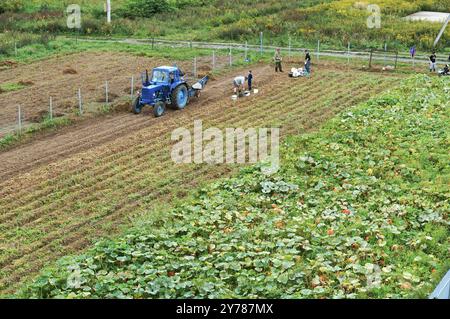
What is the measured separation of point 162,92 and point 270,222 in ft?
42.6

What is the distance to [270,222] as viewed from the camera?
54.7 ft

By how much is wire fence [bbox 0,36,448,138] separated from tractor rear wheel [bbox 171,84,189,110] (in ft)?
7.85

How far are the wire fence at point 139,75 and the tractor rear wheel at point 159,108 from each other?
2.39 m

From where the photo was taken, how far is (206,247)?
15344 millimetres

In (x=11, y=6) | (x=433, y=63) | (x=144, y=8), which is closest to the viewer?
(x=433, y=63)

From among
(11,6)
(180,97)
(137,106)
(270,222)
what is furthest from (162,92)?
(11,6)

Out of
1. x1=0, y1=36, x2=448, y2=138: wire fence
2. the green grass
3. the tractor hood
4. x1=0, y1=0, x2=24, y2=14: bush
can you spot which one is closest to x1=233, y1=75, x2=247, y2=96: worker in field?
the tractor hood

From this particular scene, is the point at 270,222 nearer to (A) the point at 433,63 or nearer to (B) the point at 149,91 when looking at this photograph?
(B) the point at 149,91

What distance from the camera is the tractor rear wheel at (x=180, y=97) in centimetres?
2862

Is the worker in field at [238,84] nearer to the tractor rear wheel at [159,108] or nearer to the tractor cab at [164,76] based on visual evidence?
the tractor cab at [164,76]

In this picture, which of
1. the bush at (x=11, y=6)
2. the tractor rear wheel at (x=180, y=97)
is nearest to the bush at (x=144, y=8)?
the bush at (x=11, y=6)

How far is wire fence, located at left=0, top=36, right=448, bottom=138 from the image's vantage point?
92.6 ft

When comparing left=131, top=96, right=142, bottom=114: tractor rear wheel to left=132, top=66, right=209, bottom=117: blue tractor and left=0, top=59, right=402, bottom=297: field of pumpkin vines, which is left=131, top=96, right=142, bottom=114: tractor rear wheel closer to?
left=132, top=66, right=209, bottom=117: blue tractor
